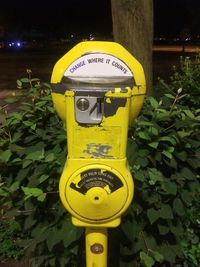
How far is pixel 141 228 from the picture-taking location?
257 centimetres

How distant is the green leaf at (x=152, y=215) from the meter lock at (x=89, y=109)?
30.2 inches

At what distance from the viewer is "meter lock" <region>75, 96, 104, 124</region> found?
187 cm

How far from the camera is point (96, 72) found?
187cm

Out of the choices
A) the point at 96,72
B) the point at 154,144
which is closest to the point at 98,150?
the point at 96,72

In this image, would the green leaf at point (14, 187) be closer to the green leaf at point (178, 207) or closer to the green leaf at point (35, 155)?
the green leaf at point (35, 155)

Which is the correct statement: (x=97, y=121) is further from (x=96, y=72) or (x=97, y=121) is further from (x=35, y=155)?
(x=35, y=155)

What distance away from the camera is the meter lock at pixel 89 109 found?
1.87m

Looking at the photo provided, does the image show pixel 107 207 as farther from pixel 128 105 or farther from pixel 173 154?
pixel 173 154

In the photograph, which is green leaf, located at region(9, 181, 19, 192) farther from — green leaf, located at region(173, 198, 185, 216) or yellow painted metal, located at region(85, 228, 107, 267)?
green leaf, located at region(173, 198, 185, 216)

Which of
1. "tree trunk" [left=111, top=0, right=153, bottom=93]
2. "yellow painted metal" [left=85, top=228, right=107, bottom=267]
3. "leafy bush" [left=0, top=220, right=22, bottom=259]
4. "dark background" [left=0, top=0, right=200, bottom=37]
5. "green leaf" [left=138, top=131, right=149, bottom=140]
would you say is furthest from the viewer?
"dark background" [left=0, top=0, right=200, bottom=37]

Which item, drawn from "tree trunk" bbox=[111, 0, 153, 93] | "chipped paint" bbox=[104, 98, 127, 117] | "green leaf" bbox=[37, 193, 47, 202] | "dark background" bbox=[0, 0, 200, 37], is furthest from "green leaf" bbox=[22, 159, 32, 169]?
"dark background" bbox=[0, 0, 200, 37]

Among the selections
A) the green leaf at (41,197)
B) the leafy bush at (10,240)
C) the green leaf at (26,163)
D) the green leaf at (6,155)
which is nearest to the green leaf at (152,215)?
the green leaf at (41,197)

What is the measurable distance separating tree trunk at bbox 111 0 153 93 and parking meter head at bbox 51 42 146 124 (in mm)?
1771

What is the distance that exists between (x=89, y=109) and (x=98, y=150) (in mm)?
180
